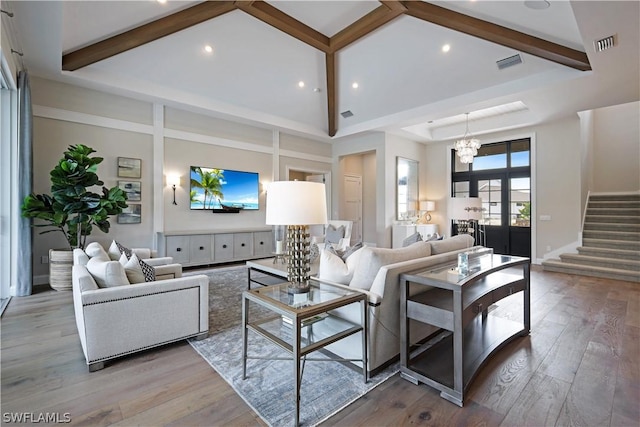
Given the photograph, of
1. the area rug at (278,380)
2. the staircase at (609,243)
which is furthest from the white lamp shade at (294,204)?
the staircase at (609,243)

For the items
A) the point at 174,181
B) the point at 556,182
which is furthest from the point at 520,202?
the point at 174,181

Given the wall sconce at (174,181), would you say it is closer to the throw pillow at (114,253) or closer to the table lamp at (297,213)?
the throw pillow at (114,253)

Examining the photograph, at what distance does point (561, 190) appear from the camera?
20.3 ft

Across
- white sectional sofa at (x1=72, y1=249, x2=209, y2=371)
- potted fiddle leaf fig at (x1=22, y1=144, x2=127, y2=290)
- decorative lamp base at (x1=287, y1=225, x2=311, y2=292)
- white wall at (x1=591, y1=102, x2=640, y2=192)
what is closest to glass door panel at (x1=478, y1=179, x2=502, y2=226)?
white wall at (x1=591, y1=102, x2=640, y2=192)

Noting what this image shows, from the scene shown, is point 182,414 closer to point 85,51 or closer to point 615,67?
point 85,51

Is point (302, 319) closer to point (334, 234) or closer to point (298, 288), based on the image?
point (298, 288)

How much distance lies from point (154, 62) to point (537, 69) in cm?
598

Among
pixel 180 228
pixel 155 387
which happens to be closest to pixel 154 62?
pixel 180 228

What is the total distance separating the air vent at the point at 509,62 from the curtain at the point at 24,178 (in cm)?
675

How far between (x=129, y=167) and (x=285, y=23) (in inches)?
142

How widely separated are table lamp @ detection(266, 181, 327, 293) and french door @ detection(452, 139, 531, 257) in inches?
233

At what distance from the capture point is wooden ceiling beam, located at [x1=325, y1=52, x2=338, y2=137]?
5.49m

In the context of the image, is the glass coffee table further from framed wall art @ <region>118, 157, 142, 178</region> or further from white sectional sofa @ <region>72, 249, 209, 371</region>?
framed wall art @ <region>118, 157, 142, 178</region>

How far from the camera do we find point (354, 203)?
29.8 ft
